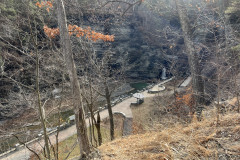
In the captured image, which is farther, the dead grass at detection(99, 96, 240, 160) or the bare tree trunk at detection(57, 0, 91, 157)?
the bare tree trunk at detection(57, 0, 91, 157)

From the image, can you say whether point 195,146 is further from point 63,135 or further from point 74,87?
point 63,135

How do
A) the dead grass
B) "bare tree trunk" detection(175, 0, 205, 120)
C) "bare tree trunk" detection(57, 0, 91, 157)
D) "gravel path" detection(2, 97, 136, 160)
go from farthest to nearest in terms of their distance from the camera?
1. "gravel path" detection(2, 97, 136, 160)
2. "bare tree trunk" detection(175, 0, 205, 120)
3. "bare tree trunk" detection(57, 0, 91, 157)
4. the dead grass

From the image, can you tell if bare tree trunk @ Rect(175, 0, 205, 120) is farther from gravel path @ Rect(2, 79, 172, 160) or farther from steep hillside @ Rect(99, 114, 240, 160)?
gravel path @ Rect(2, 79, 172, 160)

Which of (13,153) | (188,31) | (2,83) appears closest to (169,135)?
(188,31)

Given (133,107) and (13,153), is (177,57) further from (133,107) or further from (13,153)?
(13,153)

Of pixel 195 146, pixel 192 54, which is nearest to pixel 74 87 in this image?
pixel 195 146

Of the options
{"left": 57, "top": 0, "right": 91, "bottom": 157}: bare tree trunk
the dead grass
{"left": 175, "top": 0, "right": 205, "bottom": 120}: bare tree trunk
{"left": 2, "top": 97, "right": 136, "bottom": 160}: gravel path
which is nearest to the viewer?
the dead grass

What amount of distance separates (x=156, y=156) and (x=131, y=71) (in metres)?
29.8

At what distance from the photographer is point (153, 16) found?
3156 cm

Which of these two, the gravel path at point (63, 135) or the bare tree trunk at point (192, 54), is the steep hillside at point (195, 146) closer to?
the bare tree trunk at point (192, 54)

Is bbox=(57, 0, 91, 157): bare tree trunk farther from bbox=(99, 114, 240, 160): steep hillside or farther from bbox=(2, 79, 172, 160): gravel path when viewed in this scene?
bbox=(2, 79, 172, 160): gravel path

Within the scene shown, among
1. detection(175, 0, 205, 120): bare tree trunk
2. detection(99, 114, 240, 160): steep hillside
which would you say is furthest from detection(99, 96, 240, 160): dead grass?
detection(175, 0, 205, 120): bare tree trunk

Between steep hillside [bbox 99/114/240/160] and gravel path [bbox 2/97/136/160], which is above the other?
steep hillside [bbox 99/114/240/160]

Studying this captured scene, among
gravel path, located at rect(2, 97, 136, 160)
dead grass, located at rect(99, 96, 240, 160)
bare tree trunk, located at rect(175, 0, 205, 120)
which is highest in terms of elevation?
bare tree trunk, located at rect(175, 0, 205, 120)
